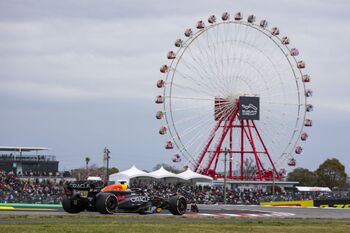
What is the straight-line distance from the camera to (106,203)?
36.3 m

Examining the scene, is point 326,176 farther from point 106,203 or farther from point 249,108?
point 106,203

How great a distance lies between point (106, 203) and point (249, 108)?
61.5 meters

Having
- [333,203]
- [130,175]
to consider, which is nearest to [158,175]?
[130,175]

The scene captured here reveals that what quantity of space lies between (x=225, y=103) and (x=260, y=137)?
992 centimetres

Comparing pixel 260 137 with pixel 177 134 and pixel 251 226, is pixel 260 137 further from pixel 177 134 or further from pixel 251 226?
pixel 251 226

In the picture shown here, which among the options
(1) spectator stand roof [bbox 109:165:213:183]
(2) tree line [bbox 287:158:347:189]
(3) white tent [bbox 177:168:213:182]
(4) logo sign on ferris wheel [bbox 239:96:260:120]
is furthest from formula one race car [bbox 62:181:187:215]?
(2) tree line [bbox 287:158:347:189]

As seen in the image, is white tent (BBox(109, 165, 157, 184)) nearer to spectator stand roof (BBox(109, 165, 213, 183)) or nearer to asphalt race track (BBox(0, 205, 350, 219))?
spectator stand roof (BBox(109, 165, 213, 183))

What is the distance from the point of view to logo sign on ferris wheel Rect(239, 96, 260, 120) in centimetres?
9537

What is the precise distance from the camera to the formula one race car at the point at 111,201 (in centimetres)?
3644

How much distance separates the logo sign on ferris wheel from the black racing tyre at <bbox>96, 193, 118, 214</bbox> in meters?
59.2

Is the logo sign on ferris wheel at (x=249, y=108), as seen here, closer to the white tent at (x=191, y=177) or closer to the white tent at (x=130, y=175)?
the white tent at (x=191, y=177)

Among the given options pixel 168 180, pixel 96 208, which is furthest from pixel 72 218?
pixel 168 180

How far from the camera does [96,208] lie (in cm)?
3656

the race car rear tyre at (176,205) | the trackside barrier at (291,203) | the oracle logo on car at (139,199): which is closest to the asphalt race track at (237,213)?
the race car rear tyre at (176,205)
